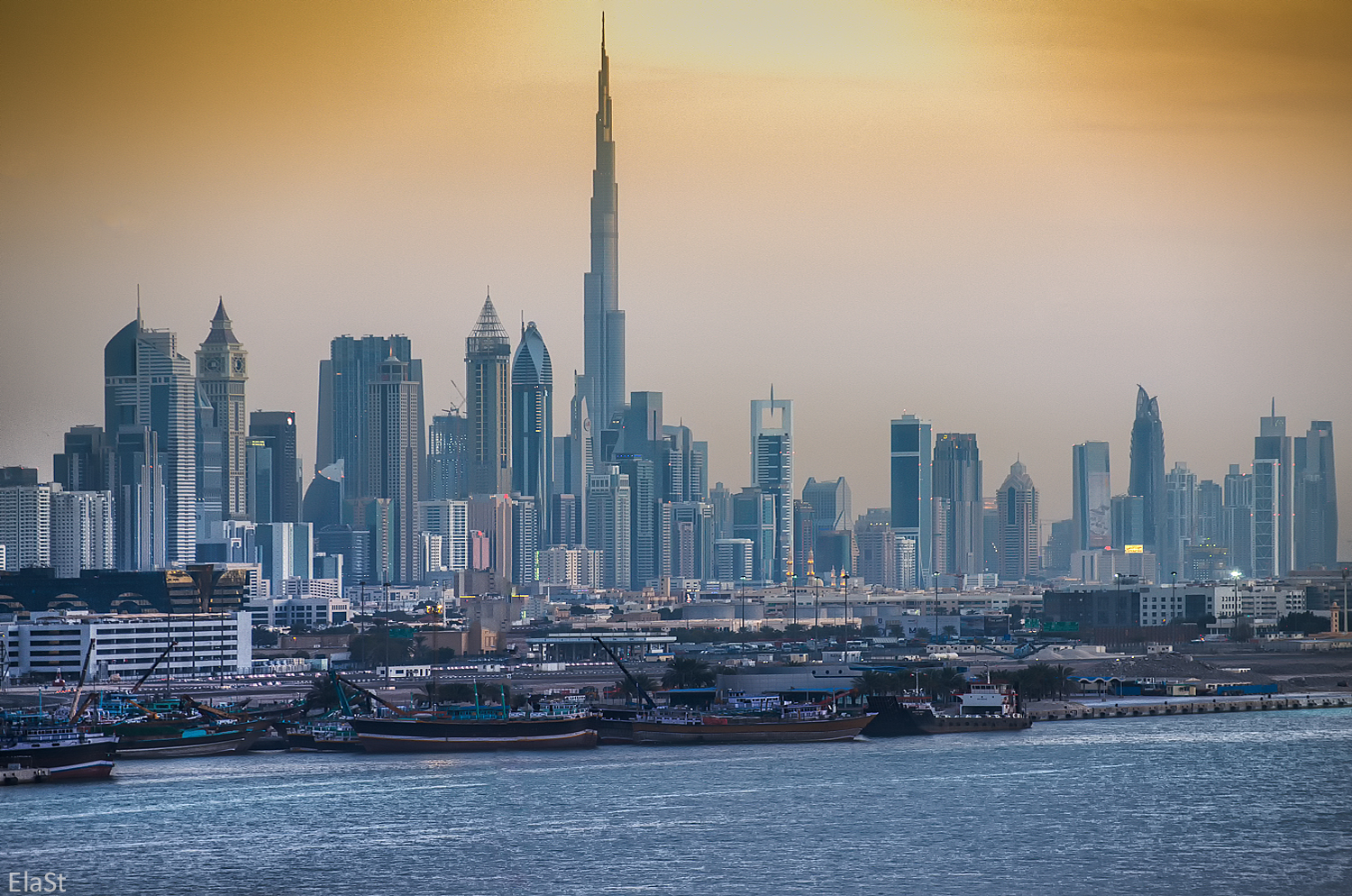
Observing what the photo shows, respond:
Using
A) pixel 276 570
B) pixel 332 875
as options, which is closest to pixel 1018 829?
pixel 332 875

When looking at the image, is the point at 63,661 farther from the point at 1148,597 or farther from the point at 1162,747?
the point at 1148,597

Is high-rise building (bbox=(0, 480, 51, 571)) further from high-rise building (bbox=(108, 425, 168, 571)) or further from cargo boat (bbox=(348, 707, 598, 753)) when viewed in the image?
cargo boat (bbox=(348, 707, 598, 753))

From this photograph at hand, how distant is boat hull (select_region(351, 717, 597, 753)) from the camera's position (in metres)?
45.5

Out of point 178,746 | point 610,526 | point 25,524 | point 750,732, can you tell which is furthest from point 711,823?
point 610,526

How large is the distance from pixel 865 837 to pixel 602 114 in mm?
150030

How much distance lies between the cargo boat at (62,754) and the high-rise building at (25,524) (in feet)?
328

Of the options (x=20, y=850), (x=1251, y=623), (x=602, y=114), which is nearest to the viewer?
(x=20, y=850)

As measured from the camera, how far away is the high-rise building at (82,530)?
467ft

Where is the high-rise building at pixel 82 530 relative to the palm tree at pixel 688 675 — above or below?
above

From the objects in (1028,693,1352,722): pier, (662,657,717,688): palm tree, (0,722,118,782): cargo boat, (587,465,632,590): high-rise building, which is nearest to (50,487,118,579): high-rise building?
(587,465,632,590): high-rise building

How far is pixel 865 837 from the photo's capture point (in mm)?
31797

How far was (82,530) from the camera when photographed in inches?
5728

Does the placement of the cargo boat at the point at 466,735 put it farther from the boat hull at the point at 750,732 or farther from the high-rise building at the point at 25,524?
the high-rise building at the point at 25,524

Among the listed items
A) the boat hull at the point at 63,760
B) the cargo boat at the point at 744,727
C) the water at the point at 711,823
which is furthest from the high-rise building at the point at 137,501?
the boat hull at the point at 63,760
